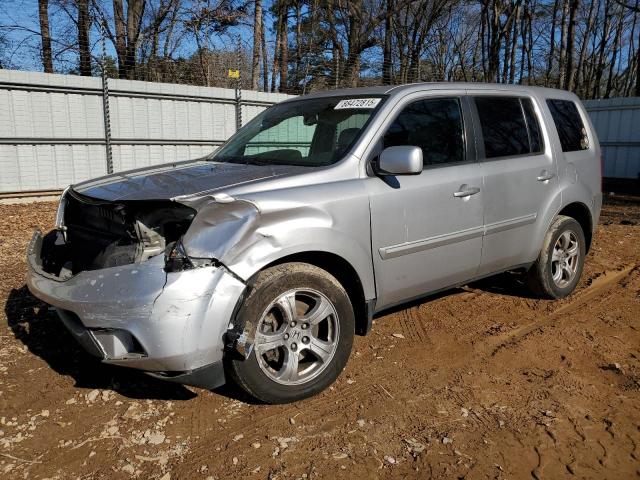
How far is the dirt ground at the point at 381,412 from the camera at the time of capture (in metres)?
2.63

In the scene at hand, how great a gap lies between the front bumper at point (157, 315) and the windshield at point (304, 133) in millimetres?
1243

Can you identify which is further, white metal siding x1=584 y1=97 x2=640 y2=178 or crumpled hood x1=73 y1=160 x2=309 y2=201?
white metal siding x1=584 y1=97 x2=640 y2=178

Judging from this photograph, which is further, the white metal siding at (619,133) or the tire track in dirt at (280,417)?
the white metal siding at (619,133)

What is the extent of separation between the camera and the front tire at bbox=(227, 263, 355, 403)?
2.91 m

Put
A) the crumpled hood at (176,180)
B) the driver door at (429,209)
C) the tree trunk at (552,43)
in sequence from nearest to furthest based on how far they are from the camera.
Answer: the crumpled hood at (176,180), the driver door at (429,209), the tree trunk at (552,43)

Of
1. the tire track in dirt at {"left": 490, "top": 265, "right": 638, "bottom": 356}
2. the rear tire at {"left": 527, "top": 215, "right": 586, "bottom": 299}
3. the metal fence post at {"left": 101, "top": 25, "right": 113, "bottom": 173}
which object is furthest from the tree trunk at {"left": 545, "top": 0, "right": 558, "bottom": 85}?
the rear tire at {"left": 527, "top": 215, "right": 586, "bottom": 299}

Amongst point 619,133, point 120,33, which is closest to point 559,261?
point 619,133

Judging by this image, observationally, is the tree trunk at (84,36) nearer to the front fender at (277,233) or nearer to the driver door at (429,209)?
the driver door at (429,209)

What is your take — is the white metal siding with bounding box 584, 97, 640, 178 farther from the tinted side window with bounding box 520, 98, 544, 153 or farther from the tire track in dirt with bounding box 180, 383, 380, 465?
the tire track in dirt with bounding box 180, 383, 380, 465

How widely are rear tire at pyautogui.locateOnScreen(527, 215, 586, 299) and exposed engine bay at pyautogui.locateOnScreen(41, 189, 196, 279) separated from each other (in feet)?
10.8

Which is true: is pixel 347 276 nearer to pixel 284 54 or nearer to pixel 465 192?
pixel 465 192

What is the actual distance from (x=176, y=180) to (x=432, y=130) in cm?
184

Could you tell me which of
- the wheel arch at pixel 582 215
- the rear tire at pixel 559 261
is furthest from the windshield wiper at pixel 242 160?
the wheel arch at pixel 582 215

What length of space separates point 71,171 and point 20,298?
6.74m
